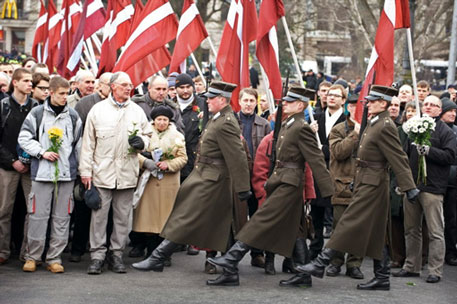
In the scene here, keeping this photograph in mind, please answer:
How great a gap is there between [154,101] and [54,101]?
169cm

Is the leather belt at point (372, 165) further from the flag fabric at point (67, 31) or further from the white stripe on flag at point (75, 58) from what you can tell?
the flag fabric at point (67, 31)

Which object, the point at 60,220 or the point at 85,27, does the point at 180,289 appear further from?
the point at 85,27

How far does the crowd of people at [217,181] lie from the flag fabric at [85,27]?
3.43 meters

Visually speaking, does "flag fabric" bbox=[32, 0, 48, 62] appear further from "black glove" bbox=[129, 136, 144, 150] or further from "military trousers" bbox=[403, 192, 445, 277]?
"military trousers" bbox=[403, 192, 445, 277]

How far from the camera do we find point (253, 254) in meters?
10.7

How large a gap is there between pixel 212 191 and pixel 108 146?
1.28 meters

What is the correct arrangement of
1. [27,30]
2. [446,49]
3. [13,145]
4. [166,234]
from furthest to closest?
[27,30]
[446,49]
[13,145]
[166,234]

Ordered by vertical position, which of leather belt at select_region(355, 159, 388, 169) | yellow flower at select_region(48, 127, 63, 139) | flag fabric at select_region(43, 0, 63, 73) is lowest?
leather belt at select_region(355, 159, 388, 169)

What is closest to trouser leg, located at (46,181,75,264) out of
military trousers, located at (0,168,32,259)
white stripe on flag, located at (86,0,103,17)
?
military trousers, located at (0,168,32,259)

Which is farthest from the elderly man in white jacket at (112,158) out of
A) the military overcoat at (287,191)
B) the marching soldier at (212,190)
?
the military overcoat at (287,191)

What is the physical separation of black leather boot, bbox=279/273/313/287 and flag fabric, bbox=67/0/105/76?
21.5 feet

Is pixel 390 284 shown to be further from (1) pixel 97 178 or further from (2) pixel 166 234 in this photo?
(1) pixel 97 178

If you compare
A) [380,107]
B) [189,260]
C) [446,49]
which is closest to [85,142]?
[189,260]

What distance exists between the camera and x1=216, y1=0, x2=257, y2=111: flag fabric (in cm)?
1187
